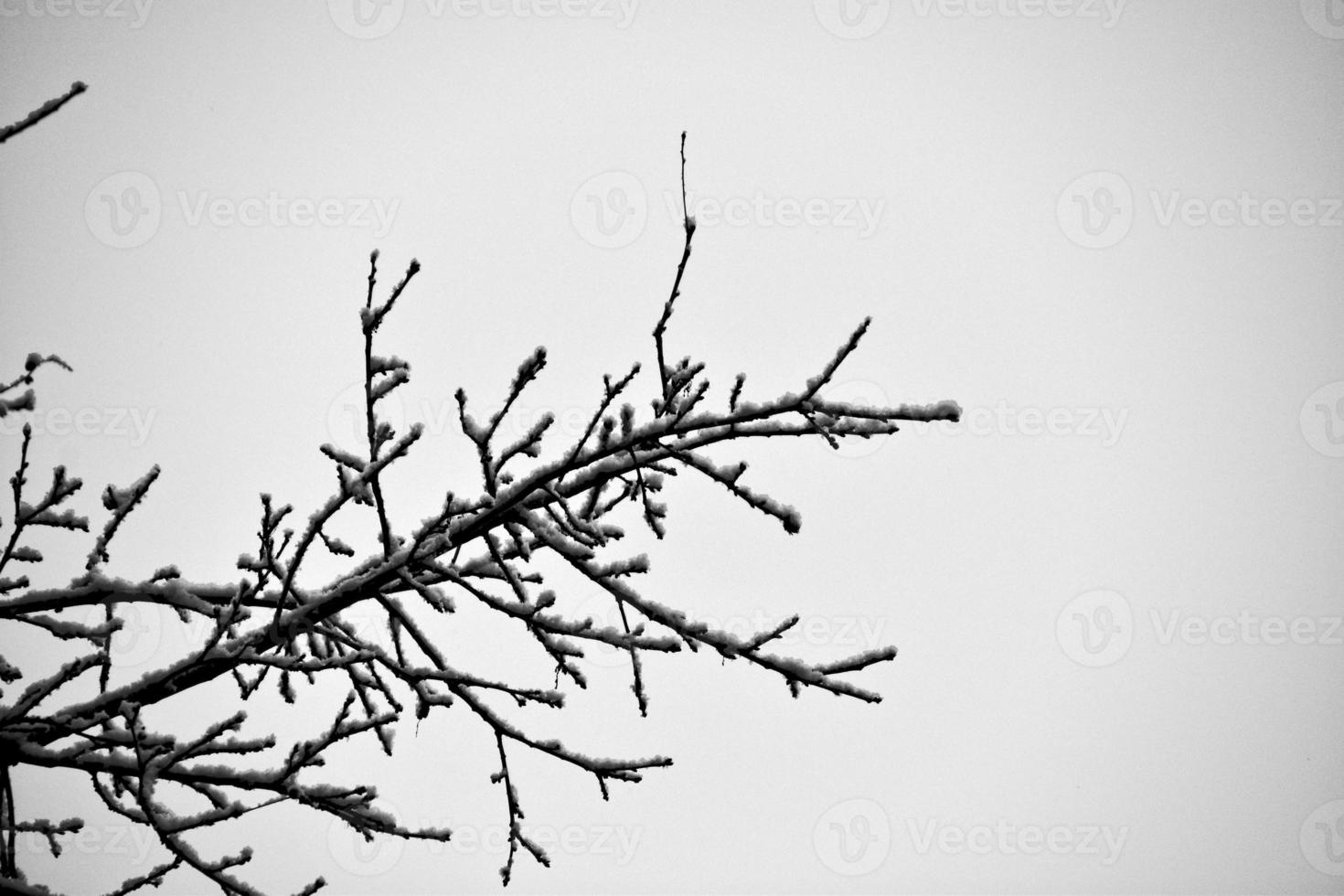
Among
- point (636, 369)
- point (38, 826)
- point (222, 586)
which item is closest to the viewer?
point (636, 369)

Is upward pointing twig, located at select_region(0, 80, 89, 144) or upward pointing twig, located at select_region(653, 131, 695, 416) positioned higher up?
upward pointing twig, located at select_region(0, 80, 89, 144)

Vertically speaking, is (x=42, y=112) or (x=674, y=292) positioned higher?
(x=42, y=112)

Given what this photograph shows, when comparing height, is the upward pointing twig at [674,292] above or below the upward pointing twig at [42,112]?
below

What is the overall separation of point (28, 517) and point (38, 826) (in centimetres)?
99

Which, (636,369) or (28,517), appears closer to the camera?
(636,369)

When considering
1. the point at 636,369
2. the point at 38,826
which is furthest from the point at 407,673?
the point at 38,826

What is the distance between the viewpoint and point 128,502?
2666 millimetres

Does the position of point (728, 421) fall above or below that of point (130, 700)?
above

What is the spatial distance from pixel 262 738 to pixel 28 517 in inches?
43.8

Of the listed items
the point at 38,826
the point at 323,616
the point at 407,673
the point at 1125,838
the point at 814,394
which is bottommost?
the point at 1125,838

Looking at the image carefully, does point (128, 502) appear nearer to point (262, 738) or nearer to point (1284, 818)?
point (262, 738)

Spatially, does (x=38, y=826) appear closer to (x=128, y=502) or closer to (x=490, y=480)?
(x=128, y=502)

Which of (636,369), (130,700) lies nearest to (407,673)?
(130,700)

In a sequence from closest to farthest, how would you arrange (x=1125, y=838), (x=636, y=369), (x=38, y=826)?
(x=636, y=369)
(x=38, y=826)
(x=1125, y=838)
